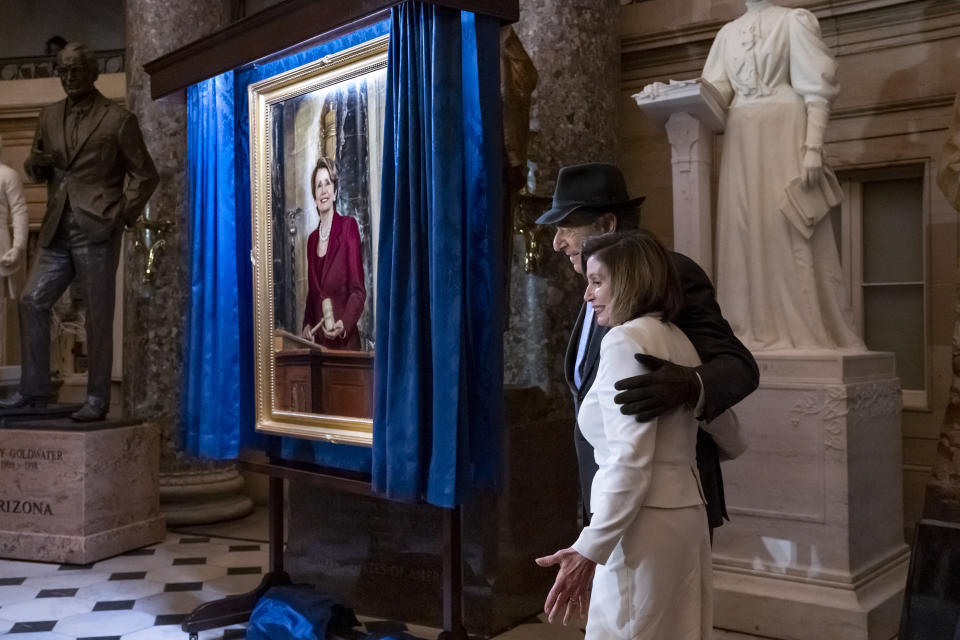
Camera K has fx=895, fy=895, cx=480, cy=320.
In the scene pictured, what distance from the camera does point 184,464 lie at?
661cm

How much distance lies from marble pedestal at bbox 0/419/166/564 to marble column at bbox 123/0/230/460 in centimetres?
93

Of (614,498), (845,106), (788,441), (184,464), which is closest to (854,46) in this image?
(845,106)

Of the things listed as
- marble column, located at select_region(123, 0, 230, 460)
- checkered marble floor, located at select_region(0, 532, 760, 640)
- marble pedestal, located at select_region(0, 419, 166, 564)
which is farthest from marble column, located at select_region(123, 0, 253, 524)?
marble pedestal, located at select_region(0, 419, 166, 564)

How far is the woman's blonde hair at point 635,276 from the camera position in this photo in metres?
1.90

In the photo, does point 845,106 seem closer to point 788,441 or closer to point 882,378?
point 882,378

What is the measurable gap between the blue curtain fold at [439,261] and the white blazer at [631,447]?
38.9 inches

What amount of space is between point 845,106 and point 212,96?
158 inches

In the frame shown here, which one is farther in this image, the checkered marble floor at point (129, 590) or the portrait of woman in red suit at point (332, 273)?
the checkered marble floor at point (129, 590)

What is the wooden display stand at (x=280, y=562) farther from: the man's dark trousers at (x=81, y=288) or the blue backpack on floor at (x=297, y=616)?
the man's dark trousers at (x=81, y=288)

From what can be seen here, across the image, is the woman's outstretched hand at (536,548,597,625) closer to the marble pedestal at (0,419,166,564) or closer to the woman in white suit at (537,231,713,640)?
the woman in white suit at (537,231,713,640)

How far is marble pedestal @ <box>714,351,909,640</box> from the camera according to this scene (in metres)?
3.69

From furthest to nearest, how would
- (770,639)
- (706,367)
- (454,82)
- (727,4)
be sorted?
(727,4), (770,639), (454,82), (706,367)

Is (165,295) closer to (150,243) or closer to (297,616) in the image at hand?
(150,243)

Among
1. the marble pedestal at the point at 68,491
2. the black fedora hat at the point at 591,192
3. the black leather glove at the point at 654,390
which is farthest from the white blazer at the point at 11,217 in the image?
the black leather glove at the point at 654,390
